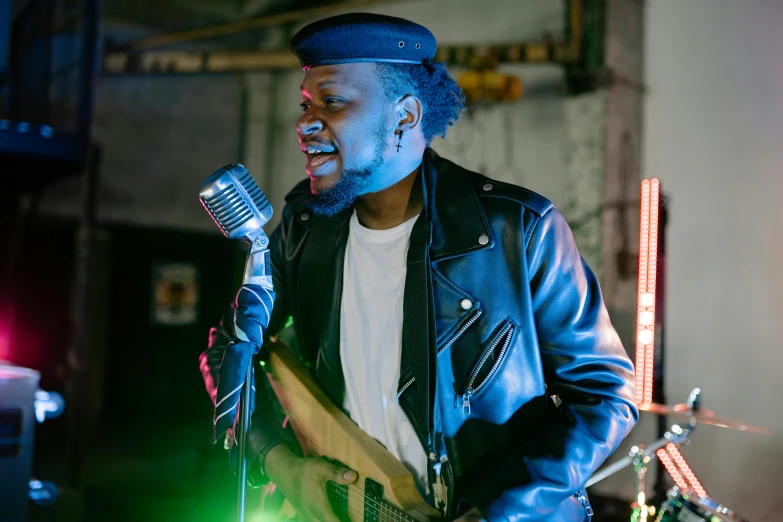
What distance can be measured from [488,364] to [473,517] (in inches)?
15.1

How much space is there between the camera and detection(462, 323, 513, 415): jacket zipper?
5.09 feet

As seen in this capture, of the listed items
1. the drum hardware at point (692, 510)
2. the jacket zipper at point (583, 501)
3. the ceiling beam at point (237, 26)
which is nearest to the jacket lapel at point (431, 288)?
the jacket zipper at point (583, 501)

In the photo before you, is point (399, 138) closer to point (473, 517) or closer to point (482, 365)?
point (482, 365)

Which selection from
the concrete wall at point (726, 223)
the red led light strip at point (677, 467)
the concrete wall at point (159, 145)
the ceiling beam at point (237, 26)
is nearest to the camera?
the red led light strip at point (677, 467)

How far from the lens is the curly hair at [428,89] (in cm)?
171

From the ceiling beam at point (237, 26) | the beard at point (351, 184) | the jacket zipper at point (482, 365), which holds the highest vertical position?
the ceiling beam at point (237, 26)

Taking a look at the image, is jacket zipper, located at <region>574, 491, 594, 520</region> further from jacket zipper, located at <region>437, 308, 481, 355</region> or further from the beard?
the beard

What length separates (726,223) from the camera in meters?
5.65

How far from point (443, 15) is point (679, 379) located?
5.02 meters

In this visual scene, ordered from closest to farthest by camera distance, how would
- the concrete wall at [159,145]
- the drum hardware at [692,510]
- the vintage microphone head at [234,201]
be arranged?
the vintage microphone head at [234,201]
the drum hardware at [692,510]
the concrete wall at [159,145]

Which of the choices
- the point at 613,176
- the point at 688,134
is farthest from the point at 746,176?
the point at 613,176

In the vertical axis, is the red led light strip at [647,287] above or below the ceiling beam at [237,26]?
below

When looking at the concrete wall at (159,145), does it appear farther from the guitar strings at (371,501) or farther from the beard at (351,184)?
the guitar strings at (371,501)

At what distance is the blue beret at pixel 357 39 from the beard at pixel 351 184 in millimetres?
212
